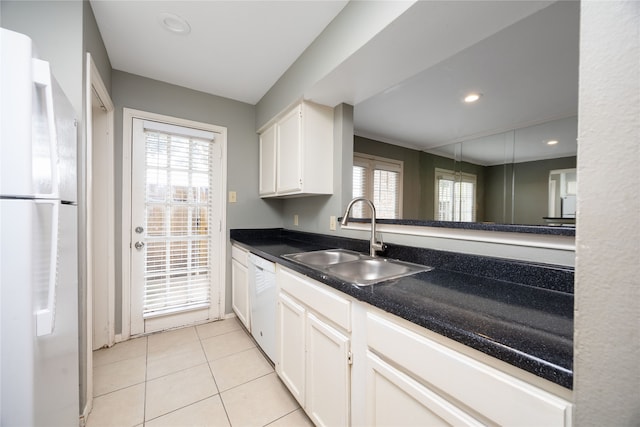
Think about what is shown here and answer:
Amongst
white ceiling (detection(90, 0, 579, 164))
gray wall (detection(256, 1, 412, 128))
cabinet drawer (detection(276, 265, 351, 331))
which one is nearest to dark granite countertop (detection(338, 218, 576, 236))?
cabinet drawer (detection(276, 265, 351, 331))

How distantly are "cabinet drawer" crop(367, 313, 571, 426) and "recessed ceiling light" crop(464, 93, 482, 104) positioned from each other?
8.93ft

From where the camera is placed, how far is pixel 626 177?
A: 1.06 ft

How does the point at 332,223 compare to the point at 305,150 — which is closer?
the point at 305,150

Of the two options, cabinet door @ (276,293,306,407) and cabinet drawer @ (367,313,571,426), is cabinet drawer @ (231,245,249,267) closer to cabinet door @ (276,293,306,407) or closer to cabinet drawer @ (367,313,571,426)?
cabinet door @ (276,293,306,407)

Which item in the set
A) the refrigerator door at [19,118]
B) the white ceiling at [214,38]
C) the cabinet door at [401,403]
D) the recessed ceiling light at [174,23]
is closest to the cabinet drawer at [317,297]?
the cabinet door at [401,403]

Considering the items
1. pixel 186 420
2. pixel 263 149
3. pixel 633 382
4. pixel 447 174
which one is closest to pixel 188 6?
pixel 263 149

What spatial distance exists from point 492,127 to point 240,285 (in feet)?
12.7

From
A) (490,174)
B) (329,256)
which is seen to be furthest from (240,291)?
(490,174)

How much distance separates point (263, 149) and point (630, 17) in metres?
2.56

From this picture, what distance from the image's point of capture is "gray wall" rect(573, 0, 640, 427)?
1.04ft

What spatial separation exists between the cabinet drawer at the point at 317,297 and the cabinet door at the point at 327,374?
0.06 meters

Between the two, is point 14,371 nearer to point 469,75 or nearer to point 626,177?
point 626,177

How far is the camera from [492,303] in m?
0.80

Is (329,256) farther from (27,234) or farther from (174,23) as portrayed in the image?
(174,23)
